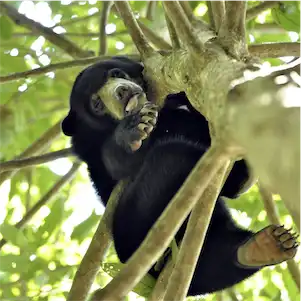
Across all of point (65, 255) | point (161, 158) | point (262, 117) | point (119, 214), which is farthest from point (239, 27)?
point (65, 255)

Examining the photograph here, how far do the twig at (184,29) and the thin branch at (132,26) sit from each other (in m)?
0.67

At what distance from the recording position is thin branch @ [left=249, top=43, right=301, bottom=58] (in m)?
2.23

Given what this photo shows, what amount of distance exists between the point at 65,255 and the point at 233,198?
104 centimetres

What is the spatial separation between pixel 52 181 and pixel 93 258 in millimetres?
1396

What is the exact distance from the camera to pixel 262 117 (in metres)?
0.80

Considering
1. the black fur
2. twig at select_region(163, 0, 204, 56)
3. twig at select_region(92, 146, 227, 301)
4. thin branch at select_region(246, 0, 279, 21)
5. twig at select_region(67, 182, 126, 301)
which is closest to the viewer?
twig at select_region(92, 146, 227, 301)

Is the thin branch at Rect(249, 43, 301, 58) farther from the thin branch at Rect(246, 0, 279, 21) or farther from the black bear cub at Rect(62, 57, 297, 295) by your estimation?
the black bear cub at Rect(62, 57, 297, 295)

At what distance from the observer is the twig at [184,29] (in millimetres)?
1455

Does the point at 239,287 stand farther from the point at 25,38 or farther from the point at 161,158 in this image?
the point at 25,38

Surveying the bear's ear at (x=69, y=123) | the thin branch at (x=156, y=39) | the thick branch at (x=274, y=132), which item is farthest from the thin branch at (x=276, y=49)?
the thick branch at (x=274, y=132)

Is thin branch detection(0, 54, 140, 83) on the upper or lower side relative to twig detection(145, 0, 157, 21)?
lower

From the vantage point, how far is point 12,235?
2.32 meters

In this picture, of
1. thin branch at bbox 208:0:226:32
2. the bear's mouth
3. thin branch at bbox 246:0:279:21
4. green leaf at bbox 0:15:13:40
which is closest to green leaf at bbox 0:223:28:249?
the bear's mouth

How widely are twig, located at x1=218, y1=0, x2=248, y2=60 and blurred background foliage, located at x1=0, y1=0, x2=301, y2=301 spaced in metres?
0.90
